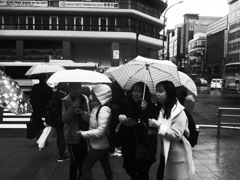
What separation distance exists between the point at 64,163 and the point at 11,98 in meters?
3.46

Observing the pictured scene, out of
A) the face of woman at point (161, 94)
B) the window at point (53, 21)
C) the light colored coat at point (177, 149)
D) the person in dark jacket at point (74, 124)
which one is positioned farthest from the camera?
the window at point (53, 21)

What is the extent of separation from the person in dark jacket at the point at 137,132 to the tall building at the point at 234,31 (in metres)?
94.2

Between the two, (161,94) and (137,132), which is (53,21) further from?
(161,94)

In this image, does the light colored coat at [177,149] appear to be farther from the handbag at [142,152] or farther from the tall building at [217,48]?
the tall building at [217,48]

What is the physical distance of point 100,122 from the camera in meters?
3.60

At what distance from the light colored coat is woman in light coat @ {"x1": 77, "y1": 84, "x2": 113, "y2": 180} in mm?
755

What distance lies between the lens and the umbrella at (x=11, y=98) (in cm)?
228

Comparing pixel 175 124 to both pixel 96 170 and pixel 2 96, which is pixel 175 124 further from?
pixel 96 170

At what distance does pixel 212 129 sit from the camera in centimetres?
938

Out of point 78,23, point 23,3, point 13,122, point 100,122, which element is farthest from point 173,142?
point 23,3

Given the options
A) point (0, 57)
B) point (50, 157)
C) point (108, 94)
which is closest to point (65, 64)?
point (50, 157)

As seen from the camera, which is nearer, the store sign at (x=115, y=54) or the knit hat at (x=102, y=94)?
the knit hat at (x=102, y=94)

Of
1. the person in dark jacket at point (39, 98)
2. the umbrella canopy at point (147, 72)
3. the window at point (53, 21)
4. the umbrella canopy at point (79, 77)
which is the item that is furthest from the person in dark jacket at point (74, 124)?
the window at point (53, 21)

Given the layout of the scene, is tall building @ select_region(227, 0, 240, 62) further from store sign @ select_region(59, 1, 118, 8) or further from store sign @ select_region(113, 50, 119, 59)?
store sign @ select_region(59, 1, 118, 8)
